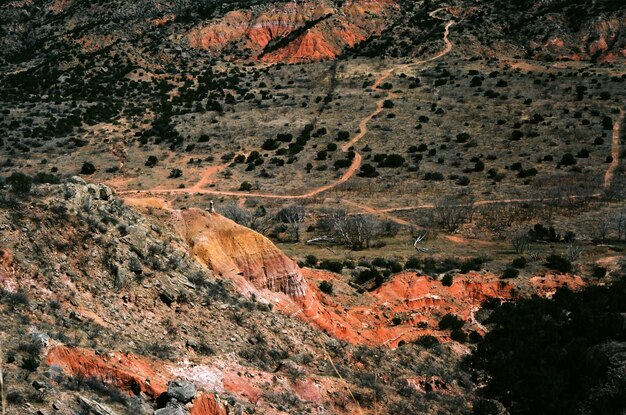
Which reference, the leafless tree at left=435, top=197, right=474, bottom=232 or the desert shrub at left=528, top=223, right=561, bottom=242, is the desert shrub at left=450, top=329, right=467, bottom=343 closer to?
the desert shrub at left=528, top=223, right=561, bottom=242

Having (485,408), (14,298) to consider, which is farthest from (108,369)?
(485,408)

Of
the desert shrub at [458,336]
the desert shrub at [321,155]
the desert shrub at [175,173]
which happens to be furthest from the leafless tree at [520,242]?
the desert shrub at [175,173]

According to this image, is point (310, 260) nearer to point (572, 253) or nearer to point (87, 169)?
point (572, 253)

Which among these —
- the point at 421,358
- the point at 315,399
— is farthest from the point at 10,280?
the point at 421,358

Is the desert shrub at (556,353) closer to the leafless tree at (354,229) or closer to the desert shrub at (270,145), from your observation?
the leafless tree at (354,229)

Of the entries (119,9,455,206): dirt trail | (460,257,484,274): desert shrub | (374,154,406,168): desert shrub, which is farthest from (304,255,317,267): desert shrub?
(374,154,406,168): desert shrub
